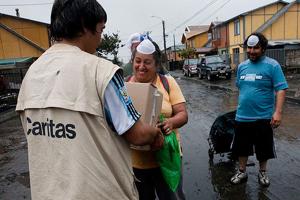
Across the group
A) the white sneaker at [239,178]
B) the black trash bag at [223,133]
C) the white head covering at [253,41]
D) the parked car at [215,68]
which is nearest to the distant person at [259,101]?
the white head covering at [253,41]

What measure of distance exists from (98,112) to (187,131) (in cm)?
705

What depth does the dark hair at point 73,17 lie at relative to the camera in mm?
1534

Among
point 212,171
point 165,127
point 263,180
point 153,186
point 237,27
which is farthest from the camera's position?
point 237,27

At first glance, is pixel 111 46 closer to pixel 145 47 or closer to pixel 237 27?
pixel 237 27

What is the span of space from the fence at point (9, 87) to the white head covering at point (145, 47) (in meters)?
14.0

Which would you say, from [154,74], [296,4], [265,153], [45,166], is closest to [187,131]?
[265,153]

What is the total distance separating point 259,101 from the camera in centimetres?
422

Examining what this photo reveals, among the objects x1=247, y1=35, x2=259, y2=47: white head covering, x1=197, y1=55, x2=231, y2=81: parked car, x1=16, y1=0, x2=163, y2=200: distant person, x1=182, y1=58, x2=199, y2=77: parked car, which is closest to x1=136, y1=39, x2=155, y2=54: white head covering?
x1=16, y1=0, x2=163, y2=200: distant person

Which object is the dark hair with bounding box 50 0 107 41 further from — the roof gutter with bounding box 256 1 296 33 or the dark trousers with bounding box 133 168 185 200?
the roof gutter with bounding box 256 1 296 33

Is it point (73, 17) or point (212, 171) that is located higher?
point (73, 17)

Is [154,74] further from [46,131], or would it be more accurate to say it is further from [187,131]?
[187,131]

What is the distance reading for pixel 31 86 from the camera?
1.58m

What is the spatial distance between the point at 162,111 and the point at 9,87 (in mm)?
19985

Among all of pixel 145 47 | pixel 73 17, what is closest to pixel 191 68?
pixel 145 47
